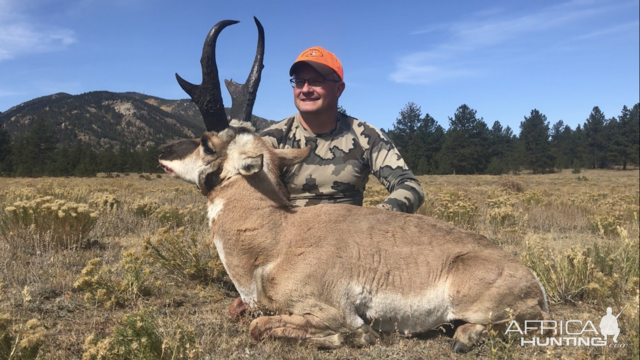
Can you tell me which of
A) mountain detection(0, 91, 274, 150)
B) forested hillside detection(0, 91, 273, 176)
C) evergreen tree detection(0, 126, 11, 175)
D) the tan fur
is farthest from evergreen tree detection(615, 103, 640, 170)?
mountain detection(0, 91, 274, 150)

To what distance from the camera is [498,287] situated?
330cm

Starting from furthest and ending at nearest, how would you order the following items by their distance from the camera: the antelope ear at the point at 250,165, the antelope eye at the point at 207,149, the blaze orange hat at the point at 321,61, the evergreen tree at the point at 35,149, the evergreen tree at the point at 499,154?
the evergreen tree at the point at 499,154 < the evergreen tree at the point at 35,149 < the blaze orange hat at the point at 321,61 < the antelope eye at the point at 207,149 < the antelope ear at the point at 250,165

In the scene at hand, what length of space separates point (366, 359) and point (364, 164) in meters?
2.86

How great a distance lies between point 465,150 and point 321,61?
61.2 m

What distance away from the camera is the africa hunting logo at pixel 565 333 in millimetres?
3416

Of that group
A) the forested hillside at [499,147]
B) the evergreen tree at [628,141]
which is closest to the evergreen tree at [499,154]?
the forested hillside at [499,147]

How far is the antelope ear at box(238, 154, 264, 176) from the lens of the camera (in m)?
3.55

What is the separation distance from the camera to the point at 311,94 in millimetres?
5391

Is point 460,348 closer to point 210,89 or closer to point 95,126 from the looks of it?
point 210,89

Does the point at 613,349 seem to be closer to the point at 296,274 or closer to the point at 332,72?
the point at 296,274

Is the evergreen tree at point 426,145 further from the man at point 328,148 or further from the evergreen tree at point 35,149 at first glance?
the man at point 328,148

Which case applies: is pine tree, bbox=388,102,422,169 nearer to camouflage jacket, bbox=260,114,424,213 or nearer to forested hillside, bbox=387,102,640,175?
forested hillside, bbox=387,102,640,175

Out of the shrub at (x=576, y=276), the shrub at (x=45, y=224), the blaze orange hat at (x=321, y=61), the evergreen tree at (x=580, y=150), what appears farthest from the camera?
the evergreen tree at (x=580, y=150)

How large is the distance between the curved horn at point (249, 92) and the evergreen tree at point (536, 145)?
6664cm
